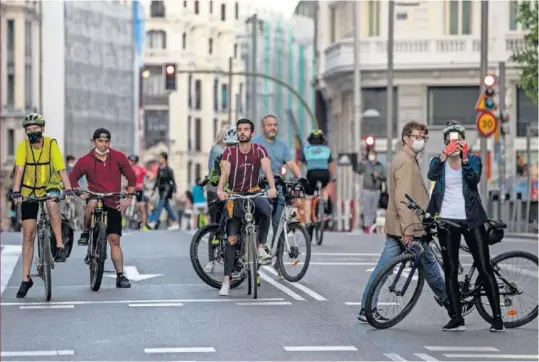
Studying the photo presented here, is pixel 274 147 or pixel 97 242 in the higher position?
pixel 274 147

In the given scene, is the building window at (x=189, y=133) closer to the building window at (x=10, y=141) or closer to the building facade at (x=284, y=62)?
the building facade at (x=284, y=62)

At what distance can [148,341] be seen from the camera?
1230cm

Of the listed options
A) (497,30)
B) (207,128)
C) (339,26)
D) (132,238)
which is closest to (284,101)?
(207,128)

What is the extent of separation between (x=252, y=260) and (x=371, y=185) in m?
19.7

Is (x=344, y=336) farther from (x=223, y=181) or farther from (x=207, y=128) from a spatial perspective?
(x=207, y=128)

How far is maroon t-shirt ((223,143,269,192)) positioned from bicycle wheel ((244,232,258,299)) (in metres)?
0.52

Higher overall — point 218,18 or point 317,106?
point 218,18

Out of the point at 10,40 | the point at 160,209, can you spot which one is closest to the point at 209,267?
the point at 160,209

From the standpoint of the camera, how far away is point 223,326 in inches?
527

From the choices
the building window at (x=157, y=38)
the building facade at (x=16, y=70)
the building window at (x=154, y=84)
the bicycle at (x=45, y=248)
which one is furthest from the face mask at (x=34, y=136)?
the building window at (x=157, y=38)

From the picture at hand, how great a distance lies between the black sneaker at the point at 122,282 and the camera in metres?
17.4

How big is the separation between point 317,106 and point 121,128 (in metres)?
36.2

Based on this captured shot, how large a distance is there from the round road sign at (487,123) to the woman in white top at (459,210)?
19.9 metres

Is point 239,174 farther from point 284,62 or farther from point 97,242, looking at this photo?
point 284,62
